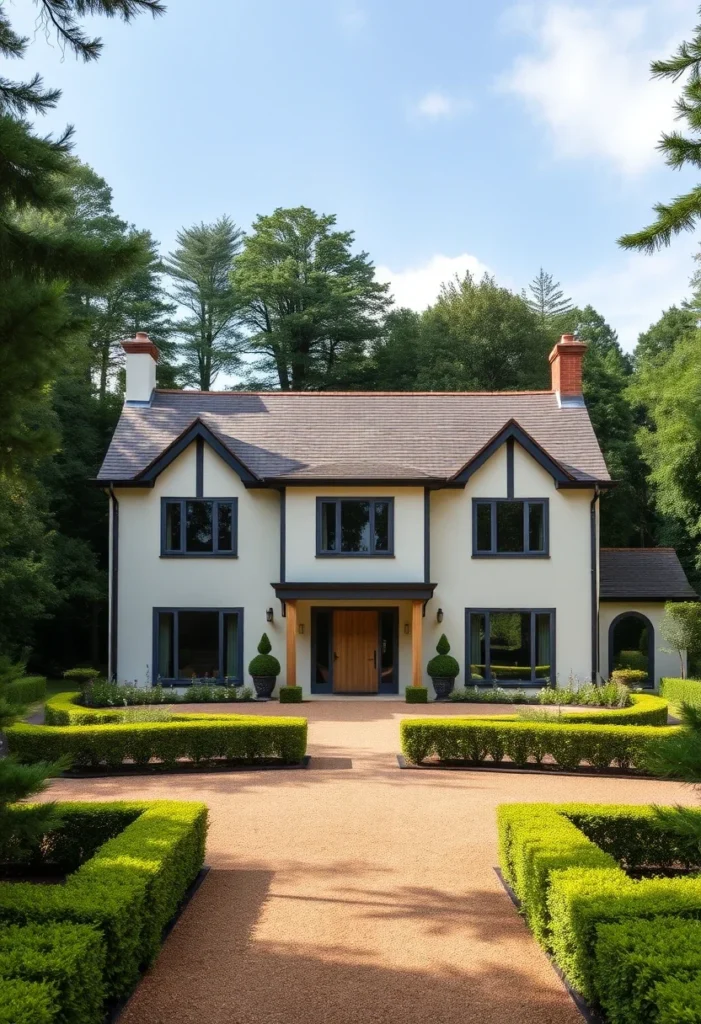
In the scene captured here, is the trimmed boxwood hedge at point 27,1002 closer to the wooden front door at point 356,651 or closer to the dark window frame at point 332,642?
the dark window frame at point 332,642

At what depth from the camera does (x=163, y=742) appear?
1369 cm

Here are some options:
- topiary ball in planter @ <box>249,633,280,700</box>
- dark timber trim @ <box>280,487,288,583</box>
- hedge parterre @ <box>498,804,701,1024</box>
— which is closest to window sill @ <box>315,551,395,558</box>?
dark timber trim @ <box>280,487,288,583</box>

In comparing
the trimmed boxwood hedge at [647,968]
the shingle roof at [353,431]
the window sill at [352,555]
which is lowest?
the trimmed boxwood hedge at [647,968]

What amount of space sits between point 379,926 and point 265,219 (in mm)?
42850

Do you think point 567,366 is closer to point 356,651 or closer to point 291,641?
point 356,651

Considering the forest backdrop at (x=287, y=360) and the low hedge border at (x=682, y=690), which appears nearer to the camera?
the low hedge border at (x=682, y=690)

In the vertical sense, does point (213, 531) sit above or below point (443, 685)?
Result: above

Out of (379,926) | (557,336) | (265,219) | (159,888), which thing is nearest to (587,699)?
(379,926)

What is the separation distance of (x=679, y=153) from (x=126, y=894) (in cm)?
668

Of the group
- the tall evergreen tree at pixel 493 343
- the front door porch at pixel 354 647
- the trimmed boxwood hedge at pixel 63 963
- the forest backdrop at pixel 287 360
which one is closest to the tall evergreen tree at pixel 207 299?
the forest backdrop at pixel 287 360

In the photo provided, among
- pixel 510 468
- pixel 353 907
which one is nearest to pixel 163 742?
pixel 353 907

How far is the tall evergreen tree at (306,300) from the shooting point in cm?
4347

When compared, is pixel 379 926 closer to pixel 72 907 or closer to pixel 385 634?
pixel 72 907

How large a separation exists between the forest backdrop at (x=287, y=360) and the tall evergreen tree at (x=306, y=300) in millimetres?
96
